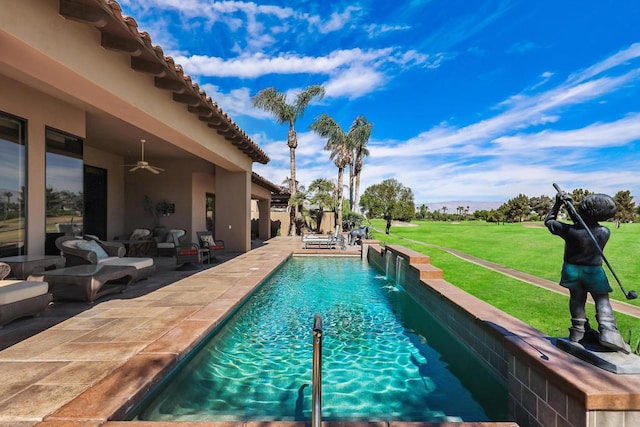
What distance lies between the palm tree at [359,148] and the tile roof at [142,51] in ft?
77.6

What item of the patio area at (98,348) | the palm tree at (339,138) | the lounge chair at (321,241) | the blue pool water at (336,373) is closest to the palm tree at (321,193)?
the palm tree at (339,138)

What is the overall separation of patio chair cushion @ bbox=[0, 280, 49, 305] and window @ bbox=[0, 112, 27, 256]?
7.58 feet

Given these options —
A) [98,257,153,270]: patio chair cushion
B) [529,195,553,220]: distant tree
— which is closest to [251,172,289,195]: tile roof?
[98,257,153,270]: patio chair cushion

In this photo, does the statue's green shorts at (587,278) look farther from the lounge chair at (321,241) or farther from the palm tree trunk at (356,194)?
the palm tree trunk at (356,194)

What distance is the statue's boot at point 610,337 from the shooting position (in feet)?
7.32

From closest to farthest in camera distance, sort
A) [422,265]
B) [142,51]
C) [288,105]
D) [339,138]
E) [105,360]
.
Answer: [105,360]
[142,51]
[422,265]
[288,105]
[339,138]

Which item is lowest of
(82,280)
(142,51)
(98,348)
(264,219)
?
(98,348)

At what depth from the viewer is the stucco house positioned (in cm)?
390

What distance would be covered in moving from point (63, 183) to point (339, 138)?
2362 cm

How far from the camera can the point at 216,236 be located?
14.0m

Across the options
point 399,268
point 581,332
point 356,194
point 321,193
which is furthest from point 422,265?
point 356,194

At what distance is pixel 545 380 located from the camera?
91.1 inches

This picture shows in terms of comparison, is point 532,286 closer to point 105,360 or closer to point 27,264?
point 105,360

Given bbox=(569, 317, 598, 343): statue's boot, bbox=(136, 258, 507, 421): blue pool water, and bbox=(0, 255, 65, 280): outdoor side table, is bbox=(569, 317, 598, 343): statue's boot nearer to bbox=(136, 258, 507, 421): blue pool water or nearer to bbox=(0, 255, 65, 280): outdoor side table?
bbox=(136, 258, 507, 421): blue pool water
